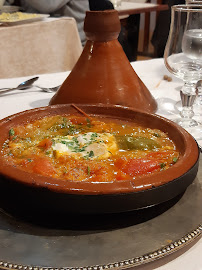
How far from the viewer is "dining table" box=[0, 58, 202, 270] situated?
25.1 inches

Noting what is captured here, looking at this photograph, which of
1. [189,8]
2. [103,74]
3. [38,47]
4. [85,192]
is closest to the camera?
[85,192]

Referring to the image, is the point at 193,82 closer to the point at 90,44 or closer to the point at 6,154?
the point at 90,44

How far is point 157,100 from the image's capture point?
1472 millimetres

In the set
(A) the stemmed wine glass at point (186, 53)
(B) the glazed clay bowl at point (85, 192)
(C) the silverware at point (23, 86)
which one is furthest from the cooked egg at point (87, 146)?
(C) the silverware at point (23, 86)

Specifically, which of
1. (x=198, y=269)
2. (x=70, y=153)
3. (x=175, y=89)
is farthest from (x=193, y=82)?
(x=198, y=269)

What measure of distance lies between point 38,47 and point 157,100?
1698 millimetres

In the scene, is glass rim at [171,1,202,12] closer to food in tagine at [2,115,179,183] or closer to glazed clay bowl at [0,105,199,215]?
food in tagine at [2,115,179,183]

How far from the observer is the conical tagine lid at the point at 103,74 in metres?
1.18

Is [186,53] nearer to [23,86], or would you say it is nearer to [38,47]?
[23,86]

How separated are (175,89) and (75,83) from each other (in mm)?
559

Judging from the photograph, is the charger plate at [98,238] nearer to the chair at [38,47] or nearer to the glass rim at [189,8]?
the glass rim at [189,8]

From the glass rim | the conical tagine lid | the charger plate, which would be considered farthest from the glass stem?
the charger plate

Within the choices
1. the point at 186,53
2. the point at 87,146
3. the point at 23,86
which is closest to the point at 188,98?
the point at 186,53

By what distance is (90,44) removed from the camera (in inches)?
49.0
